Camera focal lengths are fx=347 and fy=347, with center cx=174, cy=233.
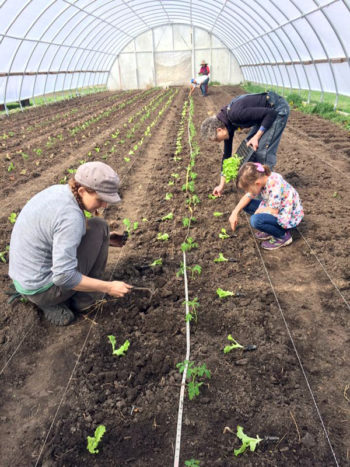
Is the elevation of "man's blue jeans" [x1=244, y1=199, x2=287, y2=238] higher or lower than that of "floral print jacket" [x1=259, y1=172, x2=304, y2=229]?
lower

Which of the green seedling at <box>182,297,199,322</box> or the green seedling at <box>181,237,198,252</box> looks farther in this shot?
the green seedling at <box>181,237,198,252</box>

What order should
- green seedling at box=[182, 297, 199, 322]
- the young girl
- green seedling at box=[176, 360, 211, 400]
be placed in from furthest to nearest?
the young girl
green seedling at box=[182, 297, 199, 322]
green seedling at box=[176, 360, 211, 400]

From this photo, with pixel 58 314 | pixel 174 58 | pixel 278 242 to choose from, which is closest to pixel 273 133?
pixel 278 242

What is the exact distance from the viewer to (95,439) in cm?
213

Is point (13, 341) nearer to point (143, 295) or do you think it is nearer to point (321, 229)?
point (143, 295)

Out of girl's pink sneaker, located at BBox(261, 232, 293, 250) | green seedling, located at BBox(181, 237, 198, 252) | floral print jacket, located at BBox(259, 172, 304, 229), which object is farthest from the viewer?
girl's pink sneaker, located at BBox(261, 232, 293, 250)

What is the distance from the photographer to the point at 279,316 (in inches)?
122

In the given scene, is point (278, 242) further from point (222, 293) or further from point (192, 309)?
point (192, 309)

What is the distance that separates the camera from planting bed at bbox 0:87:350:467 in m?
2.15

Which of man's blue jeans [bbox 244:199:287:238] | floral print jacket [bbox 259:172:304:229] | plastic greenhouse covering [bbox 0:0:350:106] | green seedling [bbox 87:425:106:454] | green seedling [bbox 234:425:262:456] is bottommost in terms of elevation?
green seedling [bbox 87:425:106:454]

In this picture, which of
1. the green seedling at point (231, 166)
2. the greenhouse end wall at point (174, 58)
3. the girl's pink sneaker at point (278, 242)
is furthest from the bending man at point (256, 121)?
the greenhouse end wall at point (174, 58)

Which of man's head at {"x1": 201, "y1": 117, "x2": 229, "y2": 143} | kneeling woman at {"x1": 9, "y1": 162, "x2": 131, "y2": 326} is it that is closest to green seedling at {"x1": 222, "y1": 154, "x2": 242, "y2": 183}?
man's head at {"x1": 201, "y1": 117, "x2": 229, "y2": 143}

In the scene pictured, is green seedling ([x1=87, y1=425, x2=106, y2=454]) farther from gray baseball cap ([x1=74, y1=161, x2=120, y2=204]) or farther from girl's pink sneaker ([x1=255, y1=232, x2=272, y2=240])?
girl's pink sneaker ([x1=255, y1=232, x2=272, y2=240])

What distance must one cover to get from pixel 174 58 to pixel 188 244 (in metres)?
28.1
